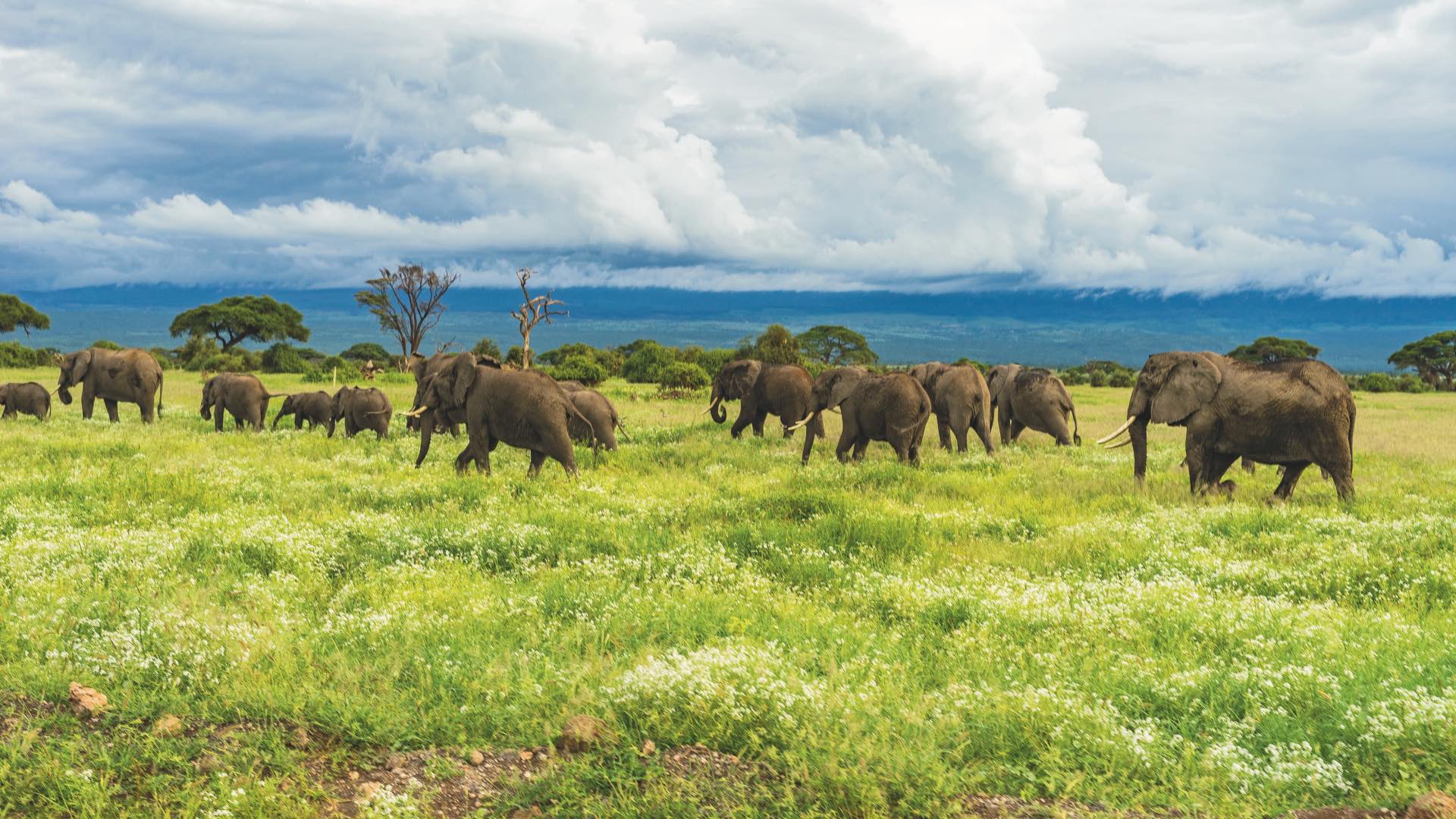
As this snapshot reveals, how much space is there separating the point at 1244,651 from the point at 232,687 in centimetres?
721

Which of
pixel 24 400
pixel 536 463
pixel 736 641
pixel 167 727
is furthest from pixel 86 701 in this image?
pixel 24 400

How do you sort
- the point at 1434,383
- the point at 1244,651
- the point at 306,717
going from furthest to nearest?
the point at 1434,383, the point at 1244,651, the point at 306,717

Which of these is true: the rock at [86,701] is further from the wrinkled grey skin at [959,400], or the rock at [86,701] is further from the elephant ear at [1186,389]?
the wrinkled grey skin at [959,400]

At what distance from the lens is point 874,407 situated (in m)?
17.5

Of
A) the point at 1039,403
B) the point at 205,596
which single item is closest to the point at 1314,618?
the point at 205,596

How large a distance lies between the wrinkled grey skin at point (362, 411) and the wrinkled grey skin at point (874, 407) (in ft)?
34.7

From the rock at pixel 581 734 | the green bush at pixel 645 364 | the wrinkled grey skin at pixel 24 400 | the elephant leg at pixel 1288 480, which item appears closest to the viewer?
the rock at pixel 581 734

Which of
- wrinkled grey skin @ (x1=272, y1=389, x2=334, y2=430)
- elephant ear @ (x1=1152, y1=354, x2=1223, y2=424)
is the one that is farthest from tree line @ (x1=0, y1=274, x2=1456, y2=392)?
elephant ear @ (x1=1152, y1=354, x2=1223, y2=424)

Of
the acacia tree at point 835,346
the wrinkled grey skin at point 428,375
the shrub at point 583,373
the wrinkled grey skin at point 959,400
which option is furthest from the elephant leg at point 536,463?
the acacia tree at point 835,346

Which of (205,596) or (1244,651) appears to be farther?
(205,596)

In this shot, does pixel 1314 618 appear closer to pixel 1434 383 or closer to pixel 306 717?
pixel 306 717

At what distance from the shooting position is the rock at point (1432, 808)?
450 cm

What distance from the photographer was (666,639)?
7156 mm

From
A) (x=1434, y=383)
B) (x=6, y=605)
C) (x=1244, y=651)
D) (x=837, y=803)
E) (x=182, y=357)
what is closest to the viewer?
(x=837, y=803)
